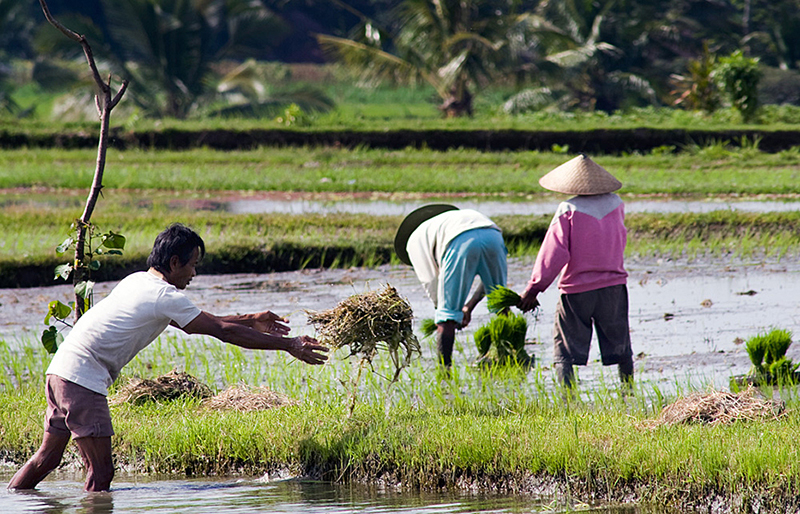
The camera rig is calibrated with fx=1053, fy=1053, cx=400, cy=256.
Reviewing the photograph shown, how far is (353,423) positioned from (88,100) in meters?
25.0

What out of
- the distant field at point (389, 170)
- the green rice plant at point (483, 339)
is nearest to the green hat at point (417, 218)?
the green rice plant at point (483, 339)

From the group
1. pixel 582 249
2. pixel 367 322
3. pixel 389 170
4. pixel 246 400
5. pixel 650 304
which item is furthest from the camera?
pixel 389 170

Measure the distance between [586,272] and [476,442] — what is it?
1.44 metres

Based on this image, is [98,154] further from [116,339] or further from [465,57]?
[465,57]

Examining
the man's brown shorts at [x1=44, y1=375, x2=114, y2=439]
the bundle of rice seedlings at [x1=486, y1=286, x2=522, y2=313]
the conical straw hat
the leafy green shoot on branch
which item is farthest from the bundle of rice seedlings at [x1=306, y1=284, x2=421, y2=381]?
the leafy green shoot on branch

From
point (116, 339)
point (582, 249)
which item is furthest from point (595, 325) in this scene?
point (116, 339)

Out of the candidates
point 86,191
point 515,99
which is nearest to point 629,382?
point 86,191

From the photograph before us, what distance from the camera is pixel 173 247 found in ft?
13.3

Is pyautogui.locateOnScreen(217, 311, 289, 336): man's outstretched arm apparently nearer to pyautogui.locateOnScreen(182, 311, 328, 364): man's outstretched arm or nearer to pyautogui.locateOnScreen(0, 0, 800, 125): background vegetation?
pyautogui.locateOnScreen(182, 311, 328, 364): man's outstretched arm

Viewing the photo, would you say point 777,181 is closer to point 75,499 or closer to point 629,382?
point 629,382

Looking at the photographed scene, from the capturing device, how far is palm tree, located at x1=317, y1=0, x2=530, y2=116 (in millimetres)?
24266

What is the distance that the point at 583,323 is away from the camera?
5.48m

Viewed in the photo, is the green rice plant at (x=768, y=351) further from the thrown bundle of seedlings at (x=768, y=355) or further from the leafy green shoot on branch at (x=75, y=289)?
the leafy green shoot on branch at (x=75, y=289)

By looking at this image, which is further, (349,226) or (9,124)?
(9,124)
